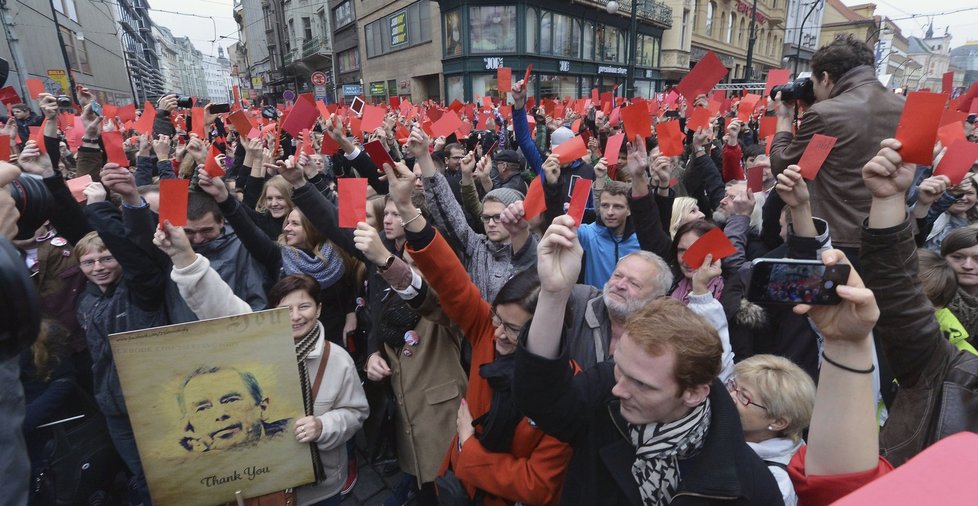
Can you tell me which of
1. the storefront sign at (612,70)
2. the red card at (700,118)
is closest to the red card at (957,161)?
the red card at (700,118)

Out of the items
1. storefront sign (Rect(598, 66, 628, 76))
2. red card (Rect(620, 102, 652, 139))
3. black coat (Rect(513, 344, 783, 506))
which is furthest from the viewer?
storefront sign (Rect(598, 66, 628, 76))

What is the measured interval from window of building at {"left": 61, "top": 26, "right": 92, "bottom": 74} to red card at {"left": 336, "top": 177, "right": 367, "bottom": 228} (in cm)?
3428

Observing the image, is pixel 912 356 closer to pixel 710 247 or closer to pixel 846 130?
pixel 710 247

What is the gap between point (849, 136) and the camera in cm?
264

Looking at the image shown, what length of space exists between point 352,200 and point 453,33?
928 inches

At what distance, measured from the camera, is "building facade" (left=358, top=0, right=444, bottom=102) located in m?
24.5

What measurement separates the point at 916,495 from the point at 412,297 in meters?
1.81

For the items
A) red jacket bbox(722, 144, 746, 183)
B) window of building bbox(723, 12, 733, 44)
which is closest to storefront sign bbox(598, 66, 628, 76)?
window of building bbox(723, 12, 733, 44)

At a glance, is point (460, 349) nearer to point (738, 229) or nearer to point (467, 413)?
point (467, 413)

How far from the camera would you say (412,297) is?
2.12 metres

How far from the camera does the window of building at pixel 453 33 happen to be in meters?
22.5

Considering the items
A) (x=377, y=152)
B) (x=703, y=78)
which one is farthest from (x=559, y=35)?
(x=377, y=152)

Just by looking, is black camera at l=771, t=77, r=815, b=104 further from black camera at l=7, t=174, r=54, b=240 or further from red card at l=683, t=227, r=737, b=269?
black camera at l=7, t=174, r=54, b=240

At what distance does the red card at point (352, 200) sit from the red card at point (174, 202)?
2.02 ft
